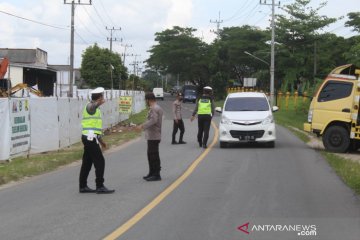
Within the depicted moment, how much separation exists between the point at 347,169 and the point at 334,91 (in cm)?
503

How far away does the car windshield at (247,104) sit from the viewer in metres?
18.7

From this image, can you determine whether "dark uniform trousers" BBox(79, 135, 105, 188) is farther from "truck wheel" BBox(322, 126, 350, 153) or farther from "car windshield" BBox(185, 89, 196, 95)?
"car windshield" BBox(185, 89, 196, 95)

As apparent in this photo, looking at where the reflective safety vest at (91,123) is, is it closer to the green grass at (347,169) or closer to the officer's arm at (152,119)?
the officer's arm at (152,119)

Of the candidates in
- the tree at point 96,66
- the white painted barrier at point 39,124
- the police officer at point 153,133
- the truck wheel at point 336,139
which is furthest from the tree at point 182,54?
the police officer at point 153,133

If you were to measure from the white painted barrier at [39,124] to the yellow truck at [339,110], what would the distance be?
8.60 metres

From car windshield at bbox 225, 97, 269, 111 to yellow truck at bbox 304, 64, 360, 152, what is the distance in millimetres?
1699

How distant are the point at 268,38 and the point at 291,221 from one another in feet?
213

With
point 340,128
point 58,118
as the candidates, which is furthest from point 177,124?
point 340,128


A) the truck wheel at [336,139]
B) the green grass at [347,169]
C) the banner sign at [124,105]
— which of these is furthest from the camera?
the banner sign at [124,105]

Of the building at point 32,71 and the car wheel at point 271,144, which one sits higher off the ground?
the building at point 32,71

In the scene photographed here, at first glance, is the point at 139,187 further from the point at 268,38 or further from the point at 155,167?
the point at 268,38

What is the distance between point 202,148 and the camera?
59.9 feet

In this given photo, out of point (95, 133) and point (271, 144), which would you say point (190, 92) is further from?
point (95, 133)

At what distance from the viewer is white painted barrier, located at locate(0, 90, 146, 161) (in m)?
15.7
